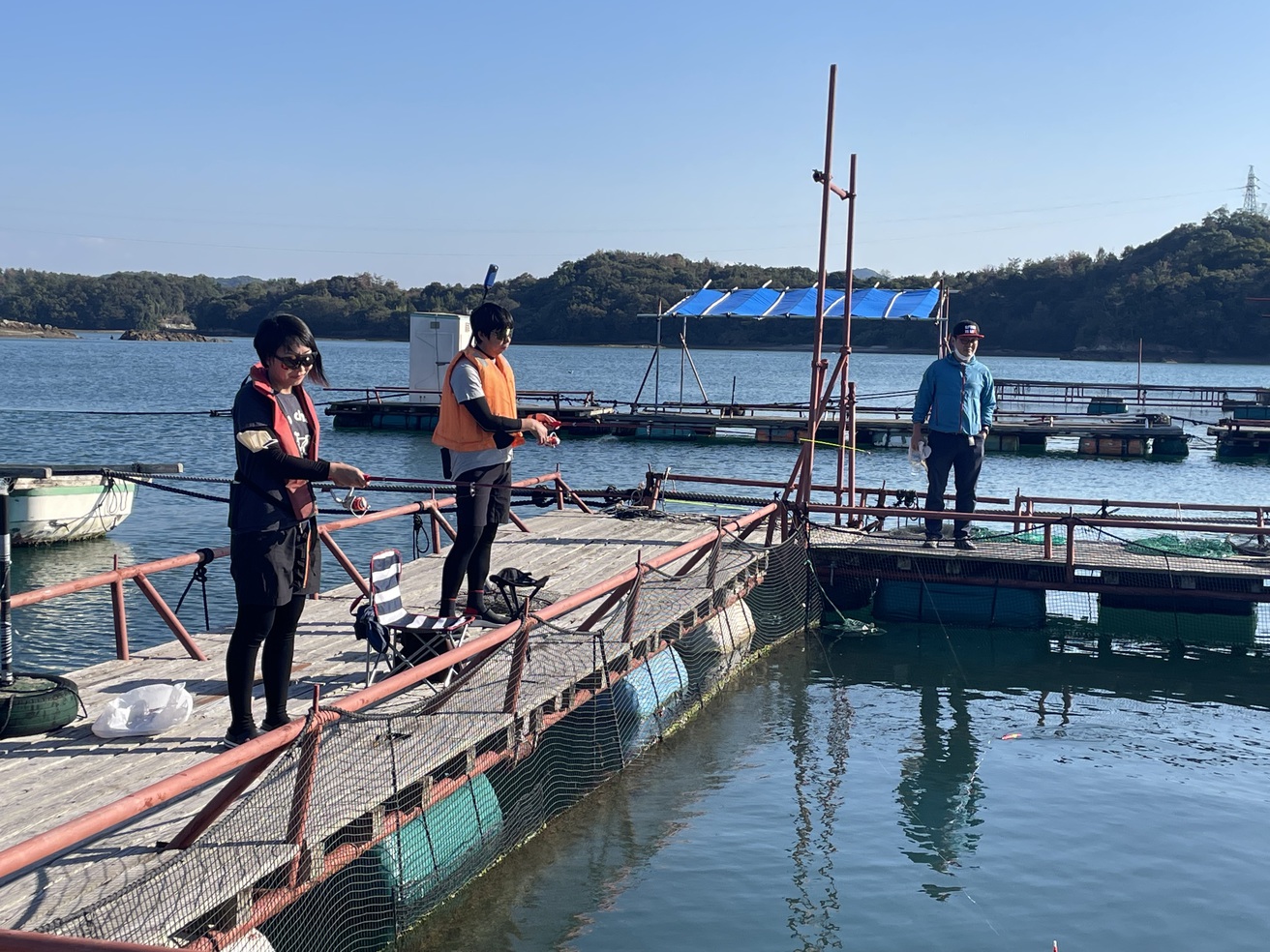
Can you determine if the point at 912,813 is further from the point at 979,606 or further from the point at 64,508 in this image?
the point at 64,508

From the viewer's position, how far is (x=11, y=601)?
6.60m

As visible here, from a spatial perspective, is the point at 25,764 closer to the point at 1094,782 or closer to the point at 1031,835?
the point at 1031,835

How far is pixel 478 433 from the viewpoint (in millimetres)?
7902

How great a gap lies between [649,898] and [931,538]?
24.5 feet

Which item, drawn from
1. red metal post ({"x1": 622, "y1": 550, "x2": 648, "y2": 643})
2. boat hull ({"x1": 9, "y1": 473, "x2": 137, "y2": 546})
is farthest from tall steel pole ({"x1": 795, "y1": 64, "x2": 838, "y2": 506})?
boat hull ({"x1": 9, "y1": 473, "x2": 137, "y2": 546})

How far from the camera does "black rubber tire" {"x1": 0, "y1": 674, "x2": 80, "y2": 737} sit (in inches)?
240

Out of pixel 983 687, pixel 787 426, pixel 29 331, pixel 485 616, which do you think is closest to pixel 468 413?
pixel 485 616

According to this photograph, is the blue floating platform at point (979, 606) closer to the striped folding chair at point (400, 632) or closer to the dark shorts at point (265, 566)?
the striped folding chair at point (400, 632)

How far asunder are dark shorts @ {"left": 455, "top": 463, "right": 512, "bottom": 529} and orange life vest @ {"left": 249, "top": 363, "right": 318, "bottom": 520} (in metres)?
1.97

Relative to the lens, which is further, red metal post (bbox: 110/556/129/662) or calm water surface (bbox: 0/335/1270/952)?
red metal post (bbox: 110/556/129/662)

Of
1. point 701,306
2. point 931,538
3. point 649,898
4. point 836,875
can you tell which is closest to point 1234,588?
point 931,538

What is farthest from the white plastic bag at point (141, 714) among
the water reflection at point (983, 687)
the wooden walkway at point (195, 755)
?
the water reflection at point (983, 687)

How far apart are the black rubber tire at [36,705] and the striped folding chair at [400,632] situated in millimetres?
1560

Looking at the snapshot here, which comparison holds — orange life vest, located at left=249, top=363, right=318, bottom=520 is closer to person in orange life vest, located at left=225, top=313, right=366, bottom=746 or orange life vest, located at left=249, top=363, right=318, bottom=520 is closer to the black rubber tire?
person in orange life vest, located at left=225, top=313, right=366, bottom=746
